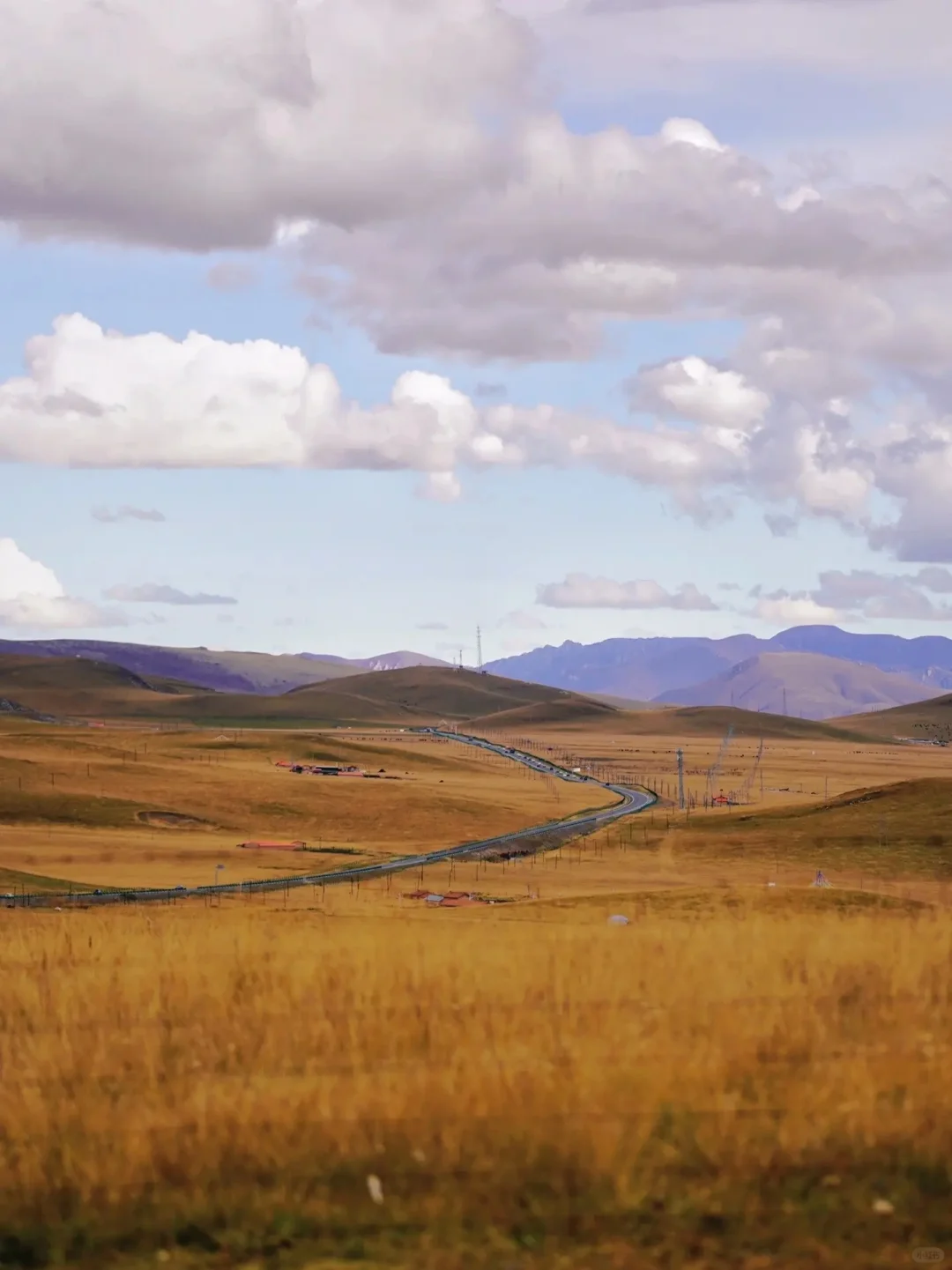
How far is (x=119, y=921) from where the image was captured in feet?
71.3

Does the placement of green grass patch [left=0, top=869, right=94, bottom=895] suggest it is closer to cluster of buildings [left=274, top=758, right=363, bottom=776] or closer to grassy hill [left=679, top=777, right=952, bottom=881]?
grassy hill [left=679, top=777, right=952, bottom=881]

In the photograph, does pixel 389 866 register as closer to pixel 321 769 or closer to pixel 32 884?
pixel 32 884

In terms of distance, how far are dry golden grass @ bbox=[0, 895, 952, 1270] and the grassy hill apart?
7504cm

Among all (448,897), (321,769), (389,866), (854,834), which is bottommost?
(389,866)

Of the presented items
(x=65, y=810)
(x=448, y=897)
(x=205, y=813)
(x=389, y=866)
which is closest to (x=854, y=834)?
(x=389, y=866)

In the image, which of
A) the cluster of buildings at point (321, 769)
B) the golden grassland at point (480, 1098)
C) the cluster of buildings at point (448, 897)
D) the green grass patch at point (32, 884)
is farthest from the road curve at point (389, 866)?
the golden grassland at point (480, 1098)

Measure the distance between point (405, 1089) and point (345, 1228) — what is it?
168 cm

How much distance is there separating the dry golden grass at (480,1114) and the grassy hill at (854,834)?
246 feet

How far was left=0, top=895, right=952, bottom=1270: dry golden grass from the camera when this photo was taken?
319 inches

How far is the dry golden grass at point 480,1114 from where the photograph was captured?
8.09m

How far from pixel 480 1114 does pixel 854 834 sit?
96.4 m

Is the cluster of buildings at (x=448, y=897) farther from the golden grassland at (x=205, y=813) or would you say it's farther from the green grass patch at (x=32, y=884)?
the green grass patch at (x=32, y=884)

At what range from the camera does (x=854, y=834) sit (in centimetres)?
10150

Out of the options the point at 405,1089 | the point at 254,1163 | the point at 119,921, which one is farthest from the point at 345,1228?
the point at 119,921
